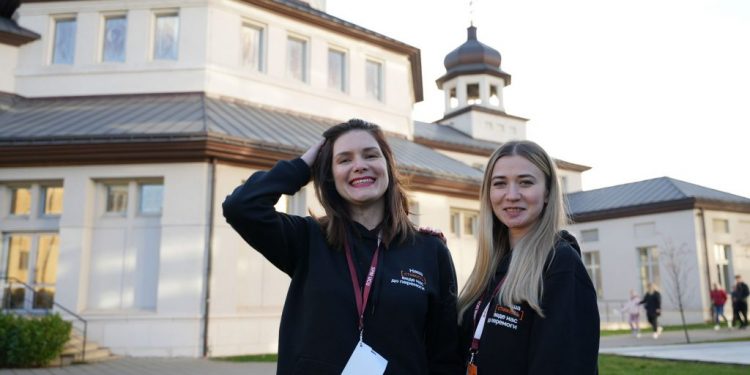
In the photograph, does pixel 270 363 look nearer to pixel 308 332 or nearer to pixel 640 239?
pixel 308 332

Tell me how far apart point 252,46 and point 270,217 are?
1754cm

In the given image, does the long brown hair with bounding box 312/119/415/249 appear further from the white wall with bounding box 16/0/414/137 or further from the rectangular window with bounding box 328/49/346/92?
the rectangular window with bounding box 328/49/346/92

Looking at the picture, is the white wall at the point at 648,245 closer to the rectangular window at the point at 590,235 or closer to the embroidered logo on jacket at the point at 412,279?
the rectangular window at the point at 590,235

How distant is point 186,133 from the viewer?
14.0m

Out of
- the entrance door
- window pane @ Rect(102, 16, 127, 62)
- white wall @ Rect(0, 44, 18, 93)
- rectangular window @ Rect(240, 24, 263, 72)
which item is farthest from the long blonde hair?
white wall @ Rect(0, 44, 18, 93)

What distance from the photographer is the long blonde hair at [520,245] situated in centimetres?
258

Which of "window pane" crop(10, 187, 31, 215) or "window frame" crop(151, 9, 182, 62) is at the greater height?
"window frame" crop(151, 9, 182, 62)

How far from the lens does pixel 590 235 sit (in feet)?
110

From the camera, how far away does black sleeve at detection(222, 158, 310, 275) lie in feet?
8.68

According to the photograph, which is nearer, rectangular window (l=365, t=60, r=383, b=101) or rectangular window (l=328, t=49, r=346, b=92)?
rectangular window (l=328, t=49, r=346, b=92)

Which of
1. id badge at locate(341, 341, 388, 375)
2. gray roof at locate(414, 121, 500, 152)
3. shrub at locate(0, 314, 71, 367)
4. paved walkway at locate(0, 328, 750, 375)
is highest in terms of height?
gray roof at locate(414, 121, 500, 152)

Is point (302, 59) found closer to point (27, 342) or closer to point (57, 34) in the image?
point (57, 34)

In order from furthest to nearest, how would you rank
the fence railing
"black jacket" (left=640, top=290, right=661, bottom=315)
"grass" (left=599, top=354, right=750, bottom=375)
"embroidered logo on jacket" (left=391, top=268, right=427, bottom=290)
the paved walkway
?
1. "black jacket" (left=640, top=290, right=661, bottom=315)
2. the fence railing
3. the paved walkway
4. "grass" (left=599, top=354, right=750, bottom=375)
5. "embroidered logo on jacket" (left=391, top=268, right=427, bottom=290)

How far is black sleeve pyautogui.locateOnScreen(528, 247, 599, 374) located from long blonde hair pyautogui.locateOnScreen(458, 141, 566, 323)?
2.5 inches
